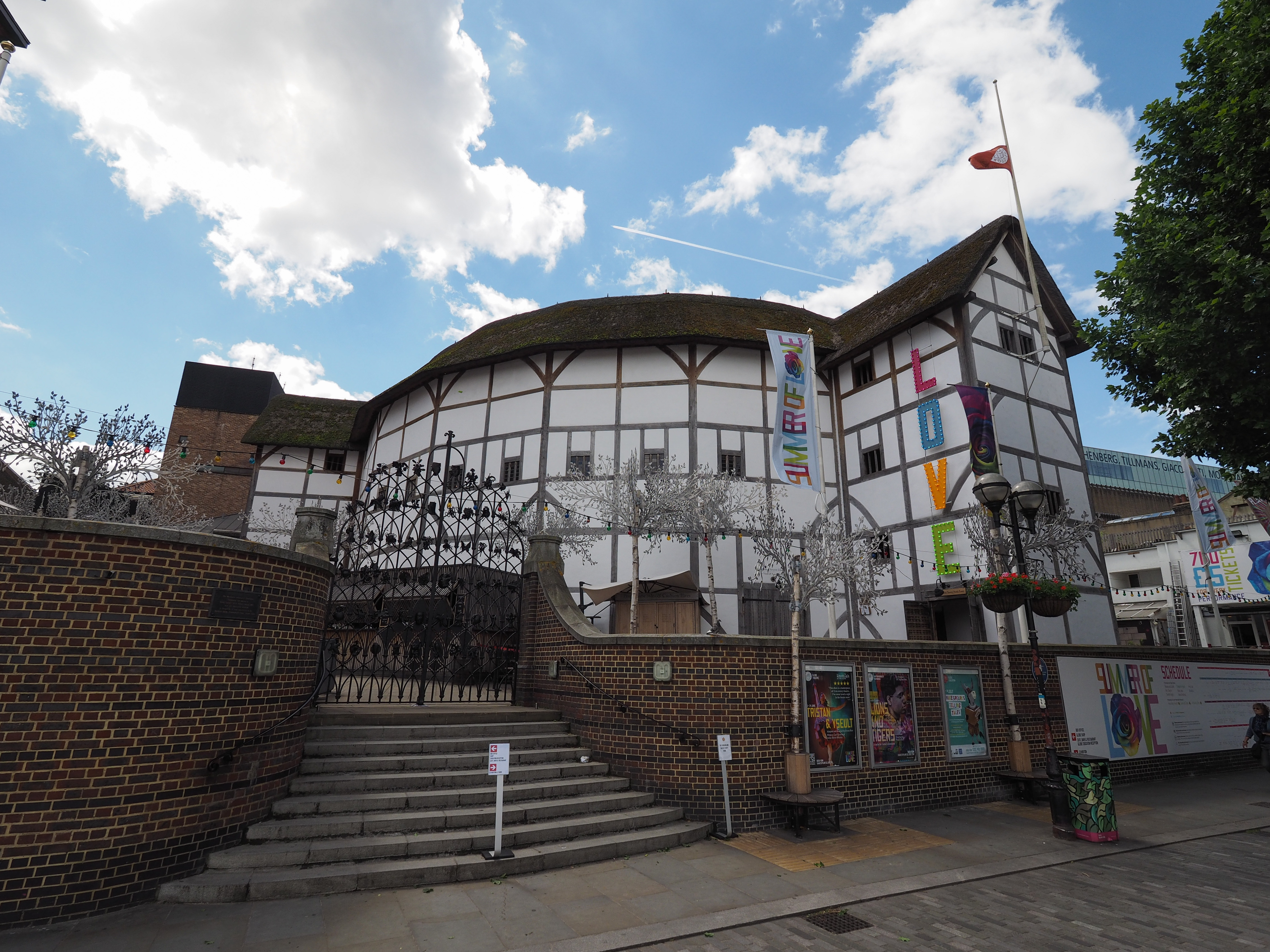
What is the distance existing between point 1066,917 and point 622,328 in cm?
1824

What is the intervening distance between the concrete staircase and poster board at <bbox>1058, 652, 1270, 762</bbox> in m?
8.04

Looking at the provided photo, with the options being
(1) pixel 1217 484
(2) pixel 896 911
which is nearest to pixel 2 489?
(2) pixel 896 911

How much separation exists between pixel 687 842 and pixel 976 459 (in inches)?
511

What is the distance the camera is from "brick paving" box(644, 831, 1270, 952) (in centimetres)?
470

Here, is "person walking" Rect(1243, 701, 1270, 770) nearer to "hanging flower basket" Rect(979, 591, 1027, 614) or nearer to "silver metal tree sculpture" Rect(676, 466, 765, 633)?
"hanging flower basket" Rect(979, 591, 1027, 614)

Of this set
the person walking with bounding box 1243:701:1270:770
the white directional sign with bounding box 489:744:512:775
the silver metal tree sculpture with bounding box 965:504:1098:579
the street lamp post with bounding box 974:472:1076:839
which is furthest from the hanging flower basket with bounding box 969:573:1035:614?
the person walking with bounding box 1243:701:1270:770

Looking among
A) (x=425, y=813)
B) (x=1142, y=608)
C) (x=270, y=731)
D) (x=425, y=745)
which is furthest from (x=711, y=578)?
(x=1142, y=608)

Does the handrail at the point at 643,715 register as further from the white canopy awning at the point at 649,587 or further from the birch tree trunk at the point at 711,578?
the white canopy awning at the point at 649,587

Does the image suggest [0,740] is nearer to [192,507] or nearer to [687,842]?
[687,842]

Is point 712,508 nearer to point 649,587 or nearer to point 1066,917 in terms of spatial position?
point 649,587

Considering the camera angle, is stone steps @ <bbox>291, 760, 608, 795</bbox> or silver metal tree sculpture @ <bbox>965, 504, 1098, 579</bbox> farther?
silver metal tree sculpture @ <bbox>965, 504, 1098, 579</bbox>

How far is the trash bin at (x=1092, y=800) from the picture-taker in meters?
7.48

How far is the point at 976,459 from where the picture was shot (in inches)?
639

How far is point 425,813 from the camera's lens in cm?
650
